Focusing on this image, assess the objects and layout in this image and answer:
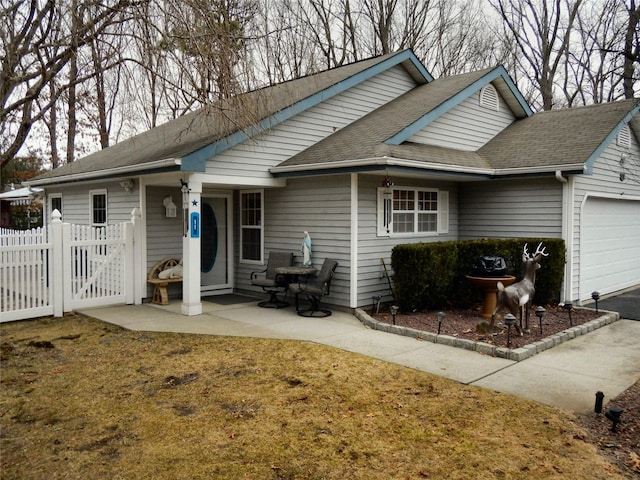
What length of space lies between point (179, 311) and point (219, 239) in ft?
8.22

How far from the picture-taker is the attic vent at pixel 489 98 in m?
12.4

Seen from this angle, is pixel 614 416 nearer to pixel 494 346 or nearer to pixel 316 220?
pixel 494 346

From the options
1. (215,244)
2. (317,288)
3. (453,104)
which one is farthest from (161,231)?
(453,104)

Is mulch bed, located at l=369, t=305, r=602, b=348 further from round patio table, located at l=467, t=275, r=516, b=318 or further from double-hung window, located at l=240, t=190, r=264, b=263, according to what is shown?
double-hung window, located at l=240, t=190, r=264, b=263

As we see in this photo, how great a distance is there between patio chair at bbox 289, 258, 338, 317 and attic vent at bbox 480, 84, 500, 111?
6.11 m

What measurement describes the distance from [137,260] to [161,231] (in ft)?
2.63

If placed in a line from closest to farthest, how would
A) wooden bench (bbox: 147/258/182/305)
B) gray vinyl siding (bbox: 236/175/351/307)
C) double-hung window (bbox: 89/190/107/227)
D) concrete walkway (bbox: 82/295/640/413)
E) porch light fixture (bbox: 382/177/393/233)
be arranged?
concrete walkway (bbox: 82/295/640/413), gray vinyl siding (bbox: 236/175/351/307), porch light fixture (bbox: 382/177/393/233), wooden bench (bbox: 147/258/182/305), double-hung window (bbox: 89/190/107/227)

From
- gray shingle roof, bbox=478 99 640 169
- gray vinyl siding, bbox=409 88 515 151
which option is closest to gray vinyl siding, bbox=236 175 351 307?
gray vinyl siding, bbox=409 88 515 151

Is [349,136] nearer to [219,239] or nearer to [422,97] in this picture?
[422,97]

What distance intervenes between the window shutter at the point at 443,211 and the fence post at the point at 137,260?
6.35 meters

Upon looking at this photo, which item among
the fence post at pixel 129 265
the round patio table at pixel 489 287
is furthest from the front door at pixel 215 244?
the round patio table at pixel 489 287

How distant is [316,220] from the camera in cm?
987

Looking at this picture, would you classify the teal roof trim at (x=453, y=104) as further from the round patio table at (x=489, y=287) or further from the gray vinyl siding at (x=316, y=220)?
the round patio table at (x=489, y=287)

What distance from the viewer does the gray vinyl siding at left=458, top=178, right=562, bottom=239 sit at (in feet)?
33.9
